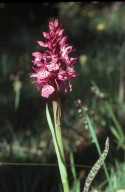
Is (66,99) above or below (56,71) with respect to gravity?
below

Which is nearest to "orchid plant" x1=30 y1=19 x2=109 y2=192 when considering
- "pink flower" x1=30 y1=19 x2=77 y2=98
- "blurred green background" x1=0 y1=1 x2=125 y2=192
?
"pink flower" x1=30 y1=19 x2=77 y2=98

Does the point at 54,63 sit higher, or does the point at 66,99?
the point at 54,63

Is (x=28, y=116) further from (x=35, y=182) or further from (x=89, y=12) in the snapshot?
(x=89, y=12)

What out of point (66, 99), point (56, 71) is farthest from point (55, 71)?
point (66, 99)

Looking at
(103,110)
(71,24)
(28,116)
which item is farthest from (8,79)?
(71,24)

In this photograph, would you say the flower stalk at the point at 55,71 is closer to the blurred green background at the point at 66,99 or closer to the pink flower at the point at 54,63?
the pink flower at the point at 54,63

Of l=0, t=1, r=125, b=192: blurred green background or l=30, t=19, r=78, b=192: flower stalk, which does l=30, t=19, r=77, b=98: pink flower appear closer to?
l=30, t=19, r=78, b=192: flower stalk

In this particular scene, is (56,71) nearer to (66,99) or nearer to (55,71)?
(55,71)

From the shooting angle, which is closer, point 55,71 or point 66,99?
point 55,71
